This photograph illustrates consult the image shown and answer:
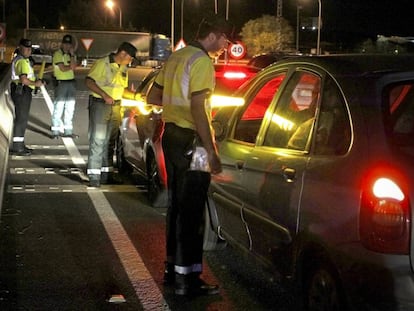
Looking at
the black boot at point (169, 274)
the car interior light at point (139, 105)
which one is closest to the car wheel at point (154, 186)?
the car interior light at point (139, 105)

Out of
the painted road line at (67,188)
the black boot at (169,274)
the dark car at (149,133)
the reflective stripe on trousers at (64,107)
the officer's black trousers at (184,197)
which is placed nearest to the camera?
the officer's black trousers at (184,197)

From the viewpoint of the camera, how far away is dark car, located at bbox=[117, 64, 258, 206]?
26.0 ft

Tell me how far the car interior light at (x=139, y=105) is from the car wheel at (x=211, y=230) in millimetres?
2493

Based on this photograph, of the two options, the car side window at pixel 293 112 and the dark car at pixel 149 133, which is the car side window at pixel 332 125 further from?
the dark car at pixel 149 133

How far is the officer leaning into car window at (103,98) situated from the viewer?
908 cm

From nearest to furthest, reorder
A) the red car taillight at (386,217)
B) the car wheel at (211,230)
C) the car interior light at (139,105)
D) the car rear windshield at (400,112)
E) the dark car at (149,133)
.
Result: the red car taillight at (386,217) → the car rear windshield at (400,112) → the car wheel at (211,230) → the dark car at (149,133) → the car interior light at (139,105)

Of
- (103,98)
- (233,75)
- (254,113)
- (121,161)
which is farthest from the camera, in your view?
(121,161)

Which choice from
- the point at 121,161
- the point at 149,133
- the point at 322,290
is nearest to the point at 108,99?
the point at 149,133

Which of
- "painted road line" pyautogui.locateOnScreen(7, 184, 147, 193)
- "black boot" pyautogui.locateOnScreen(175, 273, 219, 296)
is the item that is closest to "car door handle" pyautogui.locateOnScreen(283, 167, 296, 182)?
"black boot" pyautogui.locateOnScreen(175, 273, 219, 296)

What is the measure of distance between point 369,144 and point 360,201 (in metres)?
0.30

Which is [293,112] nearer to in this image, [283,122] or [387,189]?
[283,122]

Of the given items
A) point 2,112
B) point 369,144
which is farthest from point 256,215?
point 2,112

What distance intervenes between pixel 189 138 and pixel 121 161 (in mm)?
5327

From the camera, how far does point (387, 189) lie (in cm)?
352
